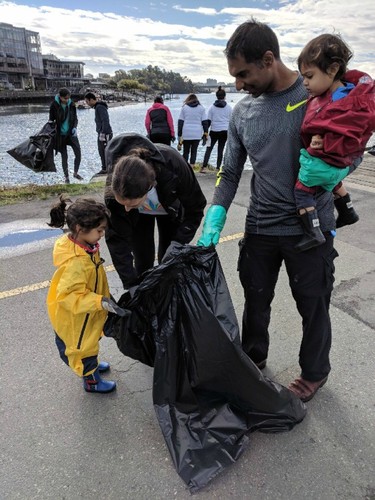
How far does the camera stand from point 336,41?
1519 millimetres

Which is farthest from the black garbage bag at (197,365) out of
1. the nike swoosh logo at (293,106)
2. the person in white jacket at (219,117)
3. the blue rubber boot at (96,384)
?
the person in white jacket at (219,117)

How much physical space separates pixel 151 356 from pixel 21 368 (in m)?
0.99

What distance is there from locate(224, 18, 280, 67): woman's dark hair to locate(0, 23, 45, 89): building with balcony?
91612mm

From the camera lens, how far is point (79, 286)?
1867mm

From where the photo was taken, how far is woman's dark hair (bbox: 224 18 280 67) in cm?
153

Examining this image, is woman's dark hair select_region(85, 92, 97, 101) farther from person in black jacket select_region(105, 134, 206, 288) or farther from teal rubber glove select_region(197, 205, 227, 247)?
teal rubber glove select_region(197, 205, 227, 247)

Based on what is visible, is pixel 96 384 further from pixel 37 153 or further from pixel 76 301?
pixel 37 153

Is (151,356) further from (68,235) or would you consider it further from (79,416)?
(68,235)

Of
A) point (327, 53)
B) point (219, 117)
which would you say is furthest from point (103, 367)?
point (219, 117)

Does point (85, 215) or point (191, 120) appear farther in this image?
point (191, 120)

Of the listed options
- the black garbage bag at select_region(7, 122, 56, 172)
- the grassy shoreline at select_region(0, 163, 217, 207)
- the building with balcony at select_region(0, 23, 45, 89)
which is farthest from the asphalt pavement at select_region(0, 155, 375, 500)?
the building with balcony at select_region(0, 23, 45, 89)

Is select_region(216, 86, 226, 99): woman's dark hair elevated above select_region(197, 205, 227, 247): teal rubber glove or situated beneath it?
elevated above

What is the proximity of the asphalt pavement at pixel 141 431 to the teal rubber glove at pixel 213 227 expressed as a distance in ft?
3.25

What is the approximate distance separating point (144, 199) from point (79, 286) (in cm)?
54
